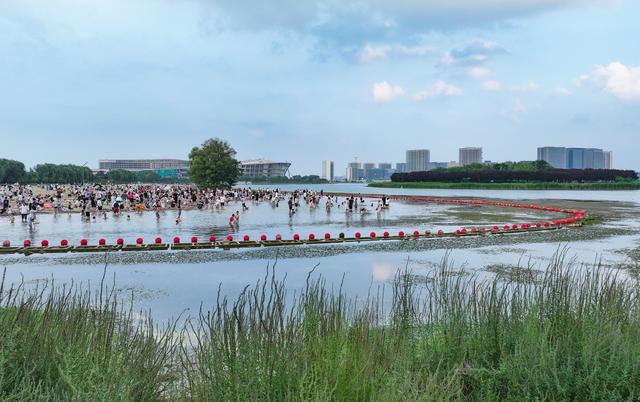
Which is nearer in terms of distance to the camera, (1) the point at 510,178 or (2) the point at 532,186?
(2) the point at 532,186

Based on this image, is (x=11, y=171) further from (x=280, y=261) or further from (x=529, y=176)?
(x=280, y=261)

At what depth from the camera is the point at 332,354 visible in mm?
5426

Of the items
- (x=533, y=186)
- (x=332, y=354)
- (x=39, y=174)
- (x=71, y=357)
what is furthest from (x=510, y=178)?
(x=71, y=357)

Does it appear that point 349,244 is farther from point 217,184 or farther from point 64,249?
point 217,184

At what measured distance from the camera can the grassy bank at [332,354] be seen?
15.8 ft

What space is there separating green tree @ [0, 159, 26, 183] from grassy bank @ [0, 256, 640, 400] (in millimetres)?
170204

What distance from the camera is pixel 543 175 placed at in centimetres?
14875

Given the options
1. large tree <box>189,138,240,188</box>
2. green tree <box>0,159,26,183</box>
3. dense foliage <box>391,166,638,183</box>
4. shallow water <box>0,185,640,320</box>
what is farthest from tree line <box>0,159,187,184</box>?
shallow water <box>0,185,640,320</box>

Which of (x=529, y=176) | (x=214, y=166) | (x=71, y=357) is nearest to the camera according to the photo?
(x=71, y=357)

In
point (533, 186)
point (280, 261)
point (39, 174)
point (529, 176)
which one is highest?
point (39, 174)

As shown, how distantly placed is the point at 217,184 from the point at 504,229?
75569 mm

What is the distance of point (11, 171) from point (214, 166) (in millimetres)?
95408

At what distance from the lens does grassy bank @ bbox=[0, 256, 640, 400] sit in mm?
4824

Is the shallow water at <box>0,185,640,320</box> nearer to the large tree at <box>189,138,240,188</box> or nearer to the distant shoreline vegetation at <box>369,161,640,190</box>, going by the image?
the large tree at <box>189,138,240,188</box>
